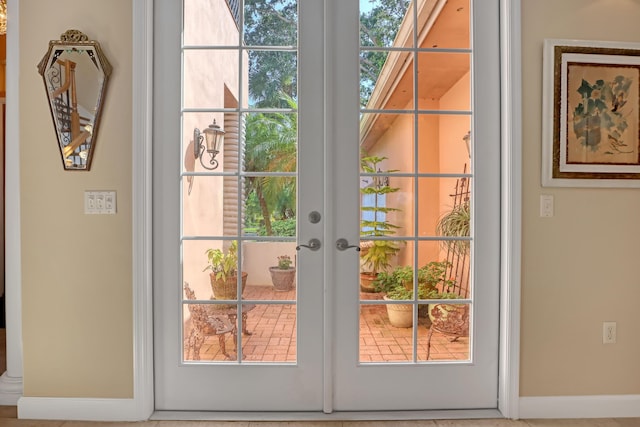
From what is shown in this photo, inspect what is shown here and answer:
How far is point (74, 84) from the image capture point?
80.7 inches

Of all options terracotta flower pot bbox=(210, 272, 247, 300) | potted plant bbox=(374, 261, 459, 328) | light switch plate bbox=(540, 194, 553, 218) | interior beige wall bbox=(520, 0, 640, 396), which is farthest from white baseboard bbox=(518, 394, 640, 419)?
terracotta flower pot bbox=(210, 272, 247, 300)

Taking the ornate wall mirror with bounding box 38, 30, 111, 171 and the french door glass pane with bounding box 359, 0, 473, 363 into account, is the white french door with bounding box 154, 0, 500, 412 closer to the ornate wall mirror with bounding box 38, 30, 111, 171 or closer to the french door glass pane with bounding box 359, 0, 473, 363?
the french door glass pane with bounding box 359, 0, 473, 363

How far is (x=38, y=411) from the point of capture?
2.09 meters

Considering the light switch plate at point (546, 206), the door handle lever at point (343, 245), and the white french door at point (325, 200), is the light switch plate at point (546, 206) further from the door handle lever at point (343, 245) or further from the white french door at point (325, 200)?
the door handle lever at point (343, 245)

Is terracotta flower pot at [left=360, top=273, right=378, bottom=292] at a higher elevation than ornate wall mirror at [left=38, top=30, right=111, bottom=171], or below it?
below

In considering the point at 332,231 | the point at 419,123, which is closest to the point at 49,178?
the point at 332,231

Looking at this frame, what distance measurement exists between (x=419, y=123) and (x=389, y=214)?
52cm

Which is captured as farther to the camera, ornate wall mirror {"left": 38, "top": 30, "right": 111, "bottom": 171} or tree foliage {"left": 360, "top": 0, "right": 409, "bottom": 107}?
tree foliage {"left": 360, "top": 0, "right": 409, "bottom": 107}

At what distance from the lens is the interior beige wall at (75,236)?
2070 millimetres

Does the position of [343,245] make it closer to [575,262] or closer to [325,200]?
[325,200]

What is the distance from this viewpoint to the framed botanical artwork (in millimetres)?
2104

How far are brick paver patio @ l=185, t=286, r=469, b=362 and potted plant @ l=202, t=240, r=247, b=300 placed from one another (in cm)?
8

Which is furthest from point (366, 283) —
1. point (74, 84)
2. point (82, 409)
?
point (74, 84)

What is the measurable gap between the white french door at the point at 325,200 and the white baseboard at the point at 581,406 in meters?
0.20
